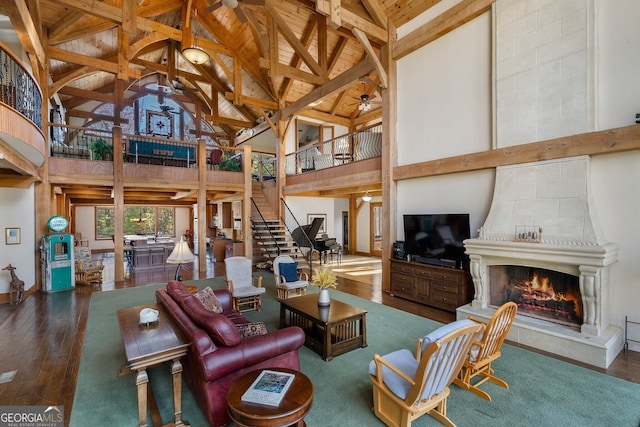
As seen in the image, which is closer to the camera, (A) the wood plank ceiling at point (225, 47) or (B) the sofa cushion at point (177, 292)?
(B) the sofa cushion at point (177, 292)

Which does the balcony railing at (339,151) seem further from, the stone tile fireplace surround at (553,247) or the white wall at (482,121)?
the stone tile fireplace surround at (553,247)

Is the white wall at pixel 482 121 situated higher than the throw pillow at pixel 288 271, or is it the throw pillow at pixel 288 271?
the white wall at pixel 482 121

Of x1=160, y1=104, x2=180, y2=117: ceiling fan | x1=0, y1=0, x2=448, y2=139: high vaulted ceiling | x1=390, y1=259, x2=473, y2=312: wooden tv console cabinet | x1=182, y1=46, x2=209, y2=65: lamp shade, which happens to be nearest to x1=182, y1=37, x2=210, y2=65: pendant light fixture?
x1=182, y1=46, x2=209, y2=65: lamp shade

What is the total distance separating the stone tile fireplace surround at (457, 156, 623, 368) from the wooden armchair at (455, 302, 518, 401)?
1.43 m

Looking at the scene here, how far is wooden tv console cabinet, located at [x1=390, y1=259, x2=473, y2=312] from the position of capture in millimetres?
5285

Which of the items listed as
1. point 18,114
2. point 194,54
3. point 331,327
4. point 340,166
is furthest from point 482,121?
point 18,114

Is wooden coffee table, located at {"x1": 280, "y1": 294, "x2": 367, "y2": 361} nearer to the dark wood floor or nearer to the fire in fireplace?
the dark wood floor

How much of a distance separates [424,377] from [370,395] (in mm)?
1104

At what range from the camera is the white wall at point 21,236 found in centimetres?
645

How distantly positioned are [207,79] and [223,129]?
4113 mm

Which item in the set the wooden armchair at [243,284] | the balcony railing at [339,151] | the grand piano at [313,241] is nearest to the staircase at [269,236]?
the grand piano at [313,241]

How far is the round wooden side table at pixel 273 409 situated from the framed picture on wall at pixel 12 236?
25.5 ft

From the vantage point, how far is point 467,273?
5.28 meters

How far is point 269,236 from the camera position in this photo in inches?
388
